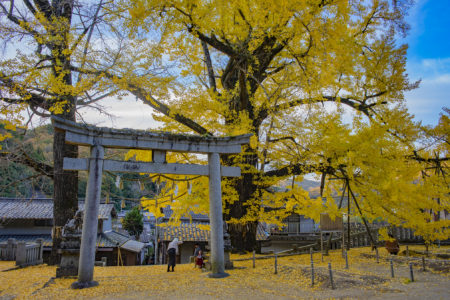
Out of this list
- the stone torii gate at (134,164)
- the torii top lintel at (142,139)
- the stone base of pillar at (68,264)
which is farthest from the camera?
the stone base of pillar at (68,264)

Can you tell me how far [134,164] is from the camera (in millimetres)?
10016

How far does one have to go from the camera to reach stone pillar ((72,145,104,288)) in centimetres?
863

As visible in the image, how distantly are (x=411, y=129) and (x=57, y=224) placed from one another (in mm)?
16749

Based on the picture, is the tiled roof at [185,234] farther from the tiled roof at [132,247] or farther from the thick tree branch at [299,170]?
the thick tree branch at [299,170]

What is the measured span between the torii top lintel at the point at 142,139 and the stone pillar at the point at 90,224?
396 mm

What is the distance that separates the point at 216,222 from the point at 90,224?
13.0ft

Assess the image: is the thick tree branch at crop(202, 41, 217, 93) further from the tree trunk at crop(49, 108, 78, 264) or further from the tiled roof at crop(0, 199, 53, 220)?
the tiled roof at crop(0, 199, 53, 220)

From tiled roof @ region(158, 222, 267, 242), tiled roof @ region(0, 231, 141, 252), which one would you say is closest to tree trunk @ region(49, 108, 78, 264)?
tiled roof @ region(158, 222, 267, 242)

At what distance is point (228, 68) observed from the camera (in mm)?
14570

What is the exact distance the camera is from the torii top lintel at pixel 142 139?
9.38m

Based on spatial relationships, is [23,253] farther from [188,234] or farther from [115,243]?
[188,234]

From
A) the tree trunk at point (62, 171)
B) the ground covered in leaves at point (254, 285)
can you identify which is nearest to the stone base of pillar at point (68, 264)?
the ground covered in leaves at point (254, 285)

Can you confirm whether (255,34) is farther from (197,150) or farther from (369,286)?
(369,286)

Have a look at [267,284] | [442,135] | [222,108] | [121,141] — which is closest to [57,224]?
[121,141]
